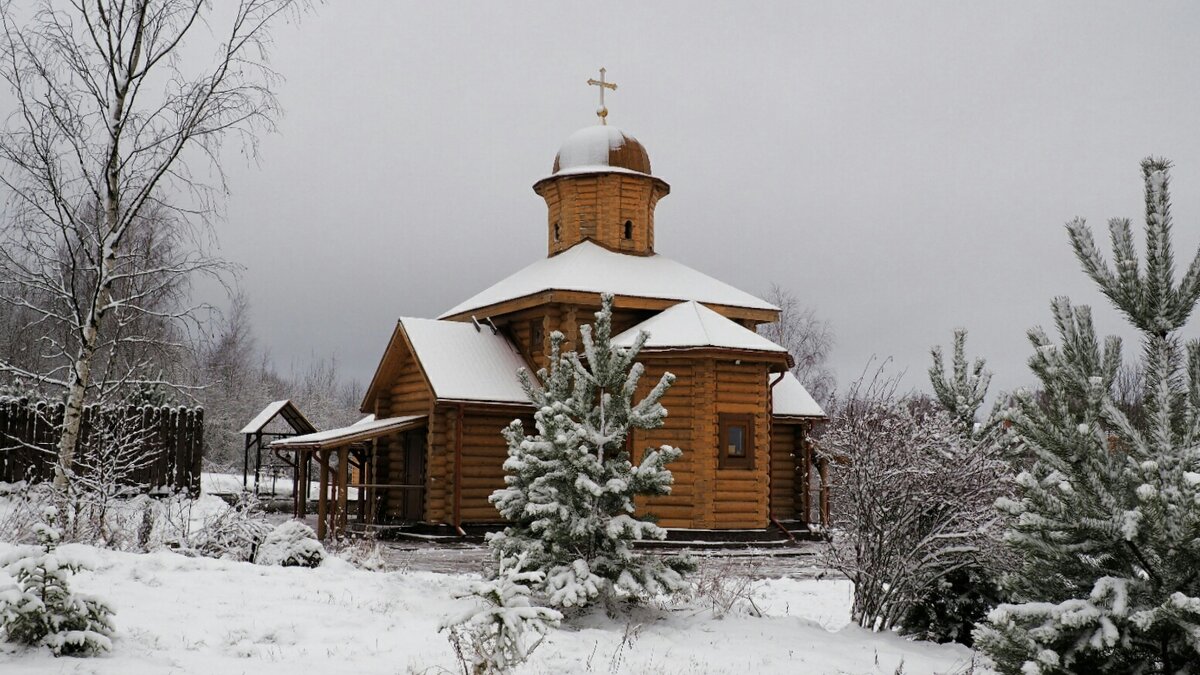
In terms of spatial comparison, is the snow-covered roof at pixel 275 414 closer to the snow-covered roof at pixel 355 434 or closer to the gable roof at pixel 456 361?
the gable roof at pixel 456 361

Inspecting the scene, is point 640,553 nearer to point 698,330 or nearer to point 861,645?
point 861,645

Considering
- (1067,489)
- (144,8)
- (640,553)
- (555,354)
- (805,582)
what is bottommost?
(805,582)

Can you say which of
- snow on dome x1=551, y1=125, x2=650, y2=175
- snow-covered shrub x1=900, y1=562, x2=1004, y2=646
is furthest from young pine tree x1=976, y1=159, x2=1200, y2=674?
snow on dome x1=551, y1=125, x2=650, y2=175

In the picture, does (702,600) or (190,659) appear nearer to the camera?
(190,659)

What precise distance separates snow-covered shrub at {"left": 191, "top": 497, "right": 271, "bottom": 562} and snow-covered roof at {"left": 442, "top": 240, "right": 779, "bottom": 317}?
33.4ft

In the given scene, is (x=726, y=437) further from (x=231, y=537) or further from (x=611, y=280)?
(x=231, y=537)

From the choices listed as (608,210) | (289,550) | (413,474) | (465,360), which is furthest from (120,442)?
(608,210)

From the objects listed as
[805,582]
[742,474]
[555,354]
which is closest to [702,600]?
[555,354]

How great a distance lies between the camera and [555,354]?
1067 cm

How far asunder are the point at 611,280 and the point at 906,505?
1404 centimetres

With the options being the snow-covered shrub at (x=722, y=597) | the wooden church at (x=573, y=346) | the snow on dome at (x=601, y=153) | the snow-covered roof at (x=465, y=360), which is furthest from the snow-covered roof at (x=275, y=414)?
the snow-covered shrub at (x=722, y=597)

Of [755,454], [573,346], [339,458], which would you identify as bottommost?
[339,458]

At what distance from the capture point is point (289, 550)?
37.7 feet

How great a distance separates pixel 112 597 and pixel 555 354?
4866 millimetres
